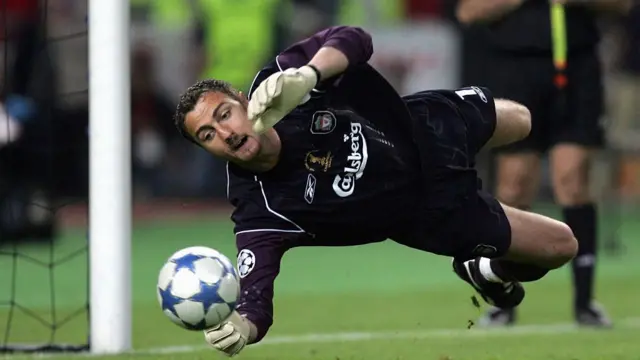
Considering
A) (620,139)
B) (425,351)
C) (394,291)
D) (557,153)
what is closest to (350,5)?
(620,139)

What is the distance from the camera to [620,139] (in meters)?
16.7

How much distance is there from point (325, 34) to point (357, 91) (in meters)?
0.37

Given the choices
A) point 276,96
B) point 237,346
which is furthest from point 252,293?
point 276,96

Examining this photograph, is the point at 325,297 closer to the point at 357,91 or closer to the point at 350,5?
the point at 357,91

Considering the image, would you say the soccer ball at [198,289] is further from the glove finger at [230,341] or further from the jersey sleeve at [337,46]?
the jersey sleeve at [337,46]

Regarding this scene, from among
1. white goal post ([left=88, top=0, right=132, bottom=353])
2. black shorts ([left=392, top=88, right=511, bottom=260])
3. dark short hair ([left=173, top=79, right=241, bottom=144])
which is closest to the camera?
dark short hair ([left=173, top=79, right=241, bottom=144])

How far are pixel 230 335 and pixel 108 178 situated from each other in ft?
5.82

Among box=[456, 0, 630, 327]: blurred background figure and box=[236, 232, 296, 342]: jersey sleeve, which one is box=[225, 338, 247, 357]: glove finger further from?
box=[456, 0, 630, 327]: blurred background figure

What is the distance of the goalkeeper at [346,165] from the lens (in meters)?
5.54

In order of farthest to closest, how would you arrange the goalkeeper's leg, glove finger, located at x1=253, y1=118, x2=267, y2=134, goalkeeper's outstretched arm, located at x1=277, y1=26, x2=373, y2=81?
the goalkeeper's leg → goalkeeper's outstretched arm, located at x1=277, y1=26, x2=373, y2=81 → glove finger, located at x1=253, y1=118, x2=267, y2=134

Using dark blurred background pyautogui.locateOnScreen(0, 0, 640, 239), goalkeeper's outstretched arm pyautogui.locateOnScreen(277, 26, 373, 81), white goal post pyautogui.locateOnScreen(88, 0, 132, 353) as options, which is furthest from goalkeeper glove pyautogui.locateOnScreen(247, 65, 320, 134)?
dark blurred background pyautogui.locateOnScreen(0, 0, 640, 239)

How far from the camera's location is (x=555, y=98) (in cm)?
858

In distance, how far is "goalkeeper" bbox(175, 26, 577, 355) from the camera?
554 centimetres

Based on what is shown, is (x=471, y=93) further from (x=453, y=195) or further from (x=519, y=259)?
(x=519, y=259)
